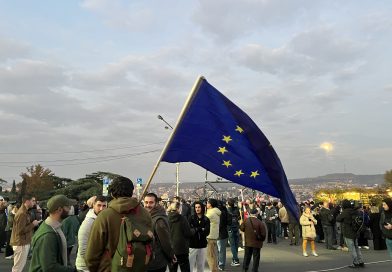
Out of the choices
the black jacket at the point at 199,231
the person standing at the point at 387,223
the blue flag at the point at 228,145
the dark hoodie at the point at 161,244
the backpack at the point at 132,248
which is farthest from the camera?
the person standing at the point at 387,223

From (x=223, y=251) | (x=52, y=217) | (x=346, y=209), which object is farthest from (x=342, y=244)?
(x=52, y=217)

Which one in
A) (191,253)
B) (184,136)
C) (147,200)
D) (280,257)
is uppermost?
(184,136)

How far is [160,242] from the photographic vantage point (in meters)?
5.90

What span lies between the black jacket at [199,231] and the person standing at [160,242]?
237cm

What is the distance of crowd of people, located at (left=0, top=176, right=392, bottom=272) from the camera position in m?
3.36

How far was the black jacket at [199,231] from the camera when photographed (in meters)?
8.50

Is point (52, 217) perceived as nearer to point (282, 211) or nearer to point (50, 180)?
point (282, 211)

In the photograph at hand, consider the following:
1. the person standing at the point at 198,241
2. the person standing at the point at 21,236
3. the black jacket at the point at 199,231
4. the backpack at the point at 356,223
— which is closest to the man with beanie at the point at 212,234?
the person standing at the point at 198,241

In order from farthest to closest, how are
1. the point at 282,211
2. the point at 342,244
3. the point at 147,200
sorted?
the point at 282,211, the point at 342,244, the point at 147,200

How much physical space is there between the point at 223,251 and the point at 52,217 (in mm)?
7742

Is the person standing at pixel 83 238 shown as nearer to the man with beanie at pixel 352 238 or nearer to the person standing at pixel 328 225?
the man with beanie at pixel 352 238

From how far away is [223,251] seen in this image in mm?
11156

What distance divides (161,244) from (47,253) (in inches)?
94.0

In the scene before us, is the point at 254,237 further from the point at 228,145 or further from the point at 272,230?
the point at 272,230
